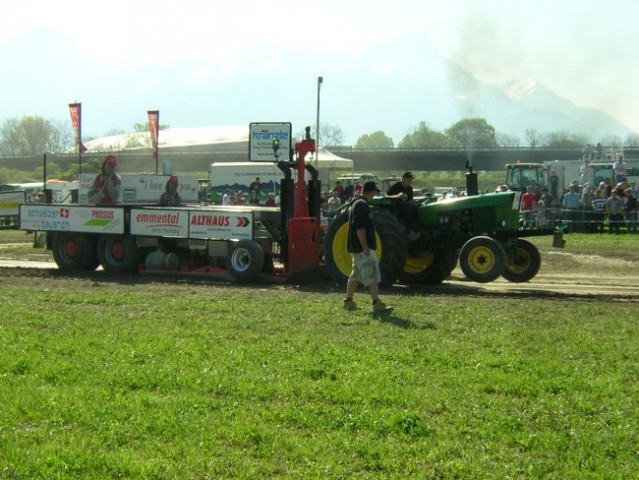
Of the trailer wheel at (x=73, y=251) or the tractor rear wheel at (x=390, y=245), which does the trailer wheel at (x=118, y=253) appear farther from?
the tractor rear wheel at (x=390, y=245)

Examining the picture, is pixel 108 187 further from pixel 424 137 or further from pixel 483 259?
pixel 424 137

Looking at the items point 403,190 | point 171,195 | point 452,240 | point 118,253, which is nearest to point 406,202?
point 403,190

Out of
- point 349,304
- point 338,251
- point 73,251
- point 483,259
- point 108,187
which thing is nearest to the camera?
point 349,304

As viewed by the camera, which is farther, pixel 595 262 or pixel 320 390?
pixel 595 262

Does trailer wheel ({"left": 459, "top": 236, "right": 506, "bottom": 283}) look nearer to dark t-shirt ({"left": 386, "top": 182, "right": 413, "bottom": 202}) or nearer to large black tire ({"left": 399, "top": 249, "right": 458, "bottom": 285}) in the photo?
large black tire ({"left": 399, "top": 249, "right": 458, "bottom": 285})

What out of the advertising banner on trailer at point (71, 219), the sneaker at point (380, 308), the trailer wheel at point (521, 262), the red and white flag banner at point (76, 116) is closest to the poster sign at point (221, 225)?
the advertising banner on trailer at point (71, 219)

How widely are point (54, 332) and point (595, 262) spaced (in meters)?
14.3

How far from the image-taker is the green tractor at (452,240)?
607 inches

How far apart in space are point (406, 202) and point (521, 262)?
2.20 m

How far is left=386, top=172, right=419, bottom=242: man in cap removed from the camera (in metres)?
16.1

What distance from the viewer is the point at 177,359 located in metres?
9.23

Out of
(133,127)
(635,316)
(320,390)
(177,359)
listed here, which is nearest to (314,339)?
(177,359)

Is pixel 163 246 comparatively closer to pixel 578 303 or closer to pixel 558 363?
pixel 578 303

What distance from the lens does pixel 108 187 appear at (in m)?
19.8
